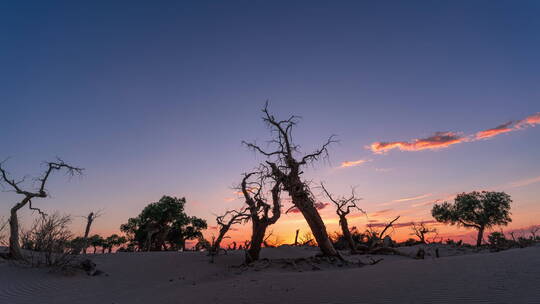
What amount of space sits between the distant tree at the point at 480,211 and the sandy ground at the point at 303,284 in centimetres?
2687

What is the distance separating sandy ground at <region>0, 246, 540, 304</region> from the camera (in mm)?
7094

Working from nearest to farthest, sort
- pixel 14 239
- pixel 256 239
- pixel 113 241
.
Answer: pixel 14 239 → pixel 256 239 → pixel 113 241

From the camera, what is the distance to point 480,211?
114 ft

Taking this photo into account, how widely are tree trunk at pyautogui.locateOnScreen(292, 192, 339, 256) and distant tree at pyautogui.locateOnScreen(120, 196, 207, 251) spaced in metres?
22.2

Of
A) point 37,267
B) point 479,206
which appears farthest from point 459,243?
point 37,267

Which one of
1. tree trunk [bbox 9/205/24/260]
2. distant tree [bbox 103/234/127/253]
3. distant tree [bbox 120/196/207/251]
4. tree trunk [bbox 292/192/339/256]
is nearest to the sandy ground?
tree trunk [bbox 9/205/24/260]

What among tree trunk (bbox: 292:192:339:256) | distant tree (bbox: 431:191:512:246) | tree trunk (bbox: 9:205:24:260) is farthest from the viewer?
distant tree (bbox: 431:191:512:246)

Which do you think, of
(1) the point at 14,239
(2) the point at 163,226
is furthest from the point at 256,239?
(2) the point at 163,226

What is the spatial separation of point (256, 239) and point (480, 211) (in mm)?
29518

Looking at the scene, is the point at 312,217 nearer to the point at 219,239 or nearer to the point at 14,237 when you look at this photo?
the point at 219,239

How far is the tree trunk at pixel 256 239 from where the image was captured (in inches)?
627

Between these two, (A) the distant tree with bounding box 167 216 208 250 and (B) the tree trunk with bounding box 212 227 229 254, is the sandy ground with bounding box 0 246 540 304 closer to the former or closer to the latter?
(B) the tree trunk with bounding box 212 227 229 254

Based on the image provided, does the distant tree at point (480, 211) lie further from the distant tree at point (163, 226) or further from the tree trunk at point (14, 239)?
the tree trunk at point (14, 239)

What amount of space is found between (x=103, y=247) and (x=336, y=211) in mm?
38446
